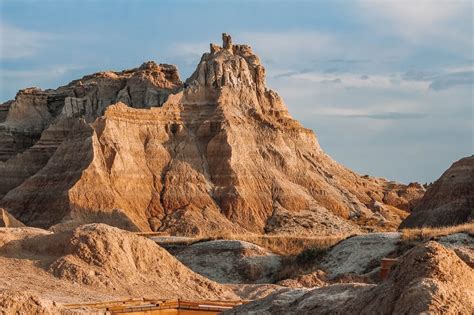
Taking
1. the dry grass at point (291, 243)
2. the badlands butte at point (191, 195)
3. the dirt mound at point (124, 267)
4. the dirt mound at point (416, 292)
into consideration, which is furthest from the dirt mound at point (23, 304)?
the dry grass at point (291, 243)

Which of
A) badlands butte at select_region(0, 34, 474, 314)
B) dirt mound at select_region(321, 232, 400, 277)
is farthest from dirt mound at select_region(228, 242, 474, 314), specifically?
dirt mound at select_region(321, 232, 400, 277)

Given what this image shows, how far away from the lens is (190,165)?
267ft

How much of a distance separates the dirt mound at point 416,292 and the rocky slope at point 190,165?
175ft

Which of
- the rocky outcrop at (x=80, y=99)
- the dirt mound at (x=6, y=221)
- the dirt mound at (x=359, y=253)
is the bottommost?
the dirt mound at (x=359, y=253)

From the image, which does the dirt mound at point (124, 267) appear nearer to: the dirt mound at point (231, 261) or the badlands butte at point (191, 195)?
the badlands butte at point (191, 195)

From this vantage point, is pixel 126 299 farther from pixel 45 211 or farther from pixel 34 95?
pixel 34 95

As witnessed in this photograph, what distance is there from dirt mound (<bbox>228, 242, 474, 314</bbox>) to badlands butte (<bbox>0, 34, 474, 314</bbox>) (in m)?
11.0

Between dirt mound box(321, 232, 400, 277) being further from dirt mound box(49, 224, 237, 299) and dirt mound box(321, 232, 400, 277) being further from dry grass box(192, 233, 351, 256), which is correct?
dirt mound box(49, 224, 237, 299)

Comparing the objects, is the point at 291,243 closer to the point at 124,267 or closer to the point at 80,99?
the point at 124,267

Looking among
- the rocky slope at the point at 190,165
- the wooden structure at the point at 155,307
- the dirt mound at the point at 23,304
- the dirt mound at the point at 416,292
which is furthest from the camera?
the rocky slope at the point at 190,165

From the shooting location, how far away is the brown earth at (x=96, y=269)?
2775cm

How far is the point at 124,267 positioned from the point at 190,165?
51.4 meters

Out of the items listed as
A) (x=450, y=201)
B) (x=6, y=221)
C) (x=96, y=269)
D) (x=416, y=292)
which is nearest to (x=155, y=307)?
(x=96, y=269)

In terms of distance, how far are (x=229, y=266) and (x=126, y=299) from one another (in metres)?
18.7
